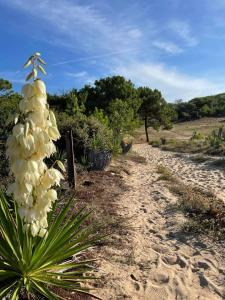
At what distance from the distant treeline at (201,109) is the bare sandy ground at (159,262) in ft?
139

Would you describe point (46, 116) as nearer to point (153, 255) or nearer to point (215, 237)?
point (153, 255)

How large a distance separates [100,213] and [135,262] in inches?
67.6

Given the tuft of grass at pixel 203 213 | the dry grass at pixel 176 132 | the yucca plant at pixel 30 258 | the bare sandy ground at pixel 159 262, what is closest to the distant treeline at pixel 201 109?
the dry grass at pixel 176 132

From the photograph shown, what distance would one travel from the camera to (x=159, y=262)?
4359 millimetres

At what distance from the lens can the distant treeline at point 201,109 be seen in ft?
156

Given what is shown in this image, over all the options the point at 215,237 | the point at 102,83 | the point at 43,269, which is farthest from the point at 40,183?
the point at 102,83

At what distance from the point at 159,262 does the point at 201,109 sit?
45.6 meters

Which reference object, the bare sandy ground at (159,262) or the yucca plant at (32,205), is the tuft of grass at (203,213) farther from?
the yucca plant at (32,205)

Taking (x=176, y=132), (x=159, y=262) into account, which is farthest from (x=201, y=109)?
(x=159, y=262)

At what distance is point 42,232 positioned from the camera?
283 cm

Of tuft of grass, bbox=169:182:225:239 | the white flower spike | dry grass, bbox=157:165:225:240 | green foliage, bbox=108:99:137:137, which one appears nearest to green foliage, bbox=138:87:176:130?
green foliage, bbox=108:99:137:137

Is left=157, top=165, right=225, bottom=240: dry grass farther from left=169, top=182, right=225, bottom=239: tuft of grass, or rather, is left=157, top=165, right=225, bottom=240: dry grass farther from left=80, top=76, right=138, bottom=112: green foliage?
left=80, top=76, right=138, bottom=112: green foliage

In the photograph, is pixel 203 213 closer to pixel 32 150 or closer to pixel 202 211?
pixel 202 211

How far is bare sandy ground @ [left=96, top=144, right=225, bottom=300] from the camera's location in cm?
371
